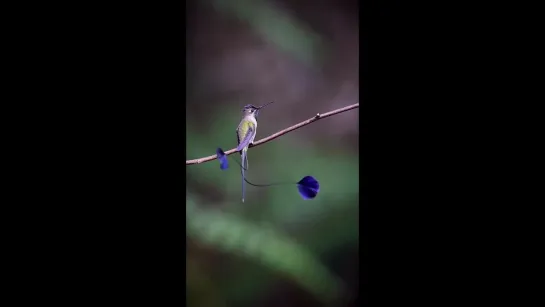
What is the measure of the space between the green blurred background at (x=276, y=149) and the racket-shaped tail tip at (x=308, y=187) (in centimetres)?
2

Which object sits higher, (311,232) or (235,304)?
(311,232)

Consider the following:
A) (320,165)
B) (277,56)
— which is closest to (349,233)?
(320,165)

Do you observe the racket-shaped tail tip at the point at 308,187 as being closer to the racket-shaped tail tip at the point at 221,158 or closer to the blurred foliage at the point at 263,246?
the blurred foliage at the point at 263,246

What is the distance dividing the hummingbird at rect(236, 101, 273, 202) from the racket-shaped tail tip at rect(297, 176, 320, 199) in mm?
205

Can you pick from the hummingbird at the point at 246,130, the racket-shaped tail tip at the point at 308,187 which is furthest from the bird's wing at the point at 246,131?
the racket-shaped tail tip at the point at 308,187

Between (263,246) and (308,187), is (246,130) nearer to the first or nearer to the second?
(308,187)

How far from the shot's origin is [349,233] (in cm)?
145

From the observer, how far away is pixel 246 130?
1.46 meters

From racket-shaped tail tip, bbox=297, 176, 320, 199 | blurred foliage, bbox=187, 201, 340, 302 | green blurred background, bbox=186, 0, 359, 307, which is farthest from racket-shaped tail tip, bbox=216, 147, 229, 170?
racket-shaped tail tip, bbox=297, 176, 320, 199

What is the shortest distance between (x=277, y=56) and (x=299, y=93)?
0.15m

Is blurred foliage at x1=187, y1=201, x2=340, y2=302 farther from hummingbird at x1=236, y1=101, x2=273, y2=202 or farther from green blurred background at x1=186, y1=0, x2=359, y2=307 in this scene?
hummingbird at x1=236, y1=101, x2=273, y2=202

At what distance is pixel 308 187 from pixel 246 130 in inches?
11.8

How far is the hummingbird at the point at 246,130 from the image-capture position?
1461 millimetres

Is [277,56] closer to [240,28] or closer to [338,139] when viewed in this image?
[240,28]
